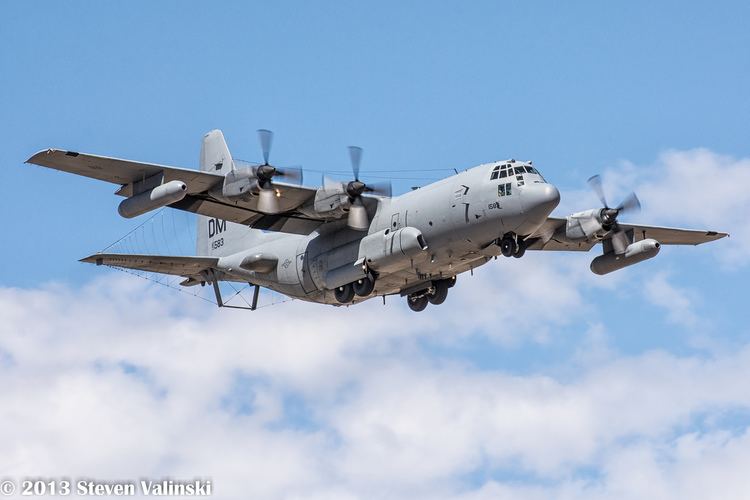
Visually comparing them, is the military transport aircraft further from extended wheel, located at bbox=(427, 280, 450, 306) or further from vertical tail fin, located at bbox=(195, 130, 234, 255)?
vertical tail fin, located at bbox=(195, 130, 234, 255)

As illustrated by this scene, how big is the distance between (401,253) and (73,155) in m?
9.61

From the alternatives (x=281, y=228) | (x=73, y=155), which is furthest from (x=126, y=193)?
(x=281, y=228)

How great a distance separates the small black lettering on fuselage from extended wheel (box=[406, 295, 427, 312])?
822 centimetres

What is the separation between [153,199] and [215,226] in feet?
37.7

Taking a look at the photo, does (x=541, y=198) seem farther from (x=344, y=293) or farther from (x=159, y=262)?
(x=159, y=262)

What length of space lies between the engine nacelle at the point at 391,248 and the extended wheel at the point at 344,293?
55.2 inches

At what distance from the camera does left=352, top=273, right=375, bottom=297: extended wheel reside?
119 feet

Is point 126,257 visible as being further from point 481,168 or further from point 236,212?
point 481,168

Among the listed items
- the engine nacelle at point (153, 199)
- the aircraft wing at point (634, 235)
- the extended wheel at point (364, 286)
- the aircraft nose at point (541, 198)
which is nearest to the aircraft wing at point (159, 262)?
the engine nacelle at point (153, 199)

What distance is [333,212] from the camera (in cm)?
3662

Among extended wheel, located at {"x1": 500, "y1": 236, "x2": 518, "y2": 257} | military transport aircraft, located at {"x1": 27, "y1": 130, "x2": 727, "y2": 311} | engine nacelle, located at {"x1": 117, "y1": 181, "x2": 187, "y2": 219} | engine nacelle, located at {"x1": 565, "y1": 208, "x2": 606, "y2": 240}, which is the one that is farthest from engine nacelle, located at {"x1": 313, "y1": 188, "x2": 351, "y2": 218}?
engine nacelle, located at {"x1": 565, "y1": 208, "x2": 606, "y2": 240}

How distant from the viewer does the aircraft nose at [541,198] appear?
110 feet

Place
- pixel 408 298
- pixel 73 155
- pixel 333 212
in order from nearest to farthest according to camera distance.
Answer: pixel 73 155, pixel 333 212, pixel 408 298

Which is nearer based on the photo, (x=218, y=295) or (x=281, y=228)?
(x=281, y=228)
